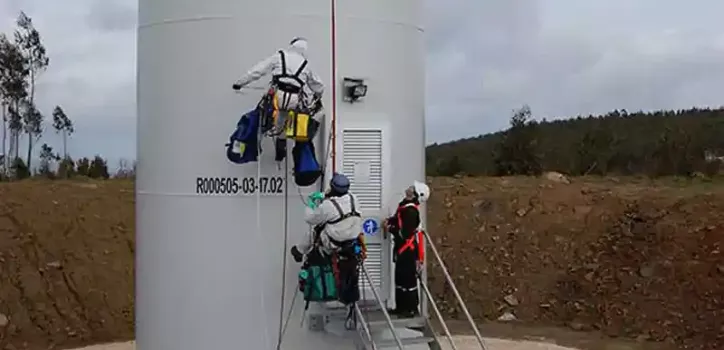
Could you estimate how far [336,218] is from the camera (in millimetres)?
9047

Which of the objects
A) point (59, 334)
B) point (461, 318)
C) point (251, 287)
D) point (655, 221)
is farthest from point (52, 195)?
point (251, 287)

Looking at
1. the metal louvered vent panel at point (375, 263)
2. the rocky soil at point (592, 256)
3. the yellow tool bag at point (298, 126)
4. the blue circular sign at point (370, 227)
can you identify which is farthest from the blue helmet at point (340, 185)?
the rocky soil at point (592, 256)

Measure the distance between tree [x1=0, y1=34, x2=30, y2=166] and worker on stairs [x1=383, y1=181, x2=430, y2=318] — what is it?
82.8 ft

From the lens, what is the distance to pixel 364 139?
989cm

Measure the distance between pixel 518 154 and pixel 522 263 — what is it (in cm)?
1215

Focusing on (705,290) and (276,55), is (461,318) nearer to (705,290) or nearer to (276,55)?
(705,290)

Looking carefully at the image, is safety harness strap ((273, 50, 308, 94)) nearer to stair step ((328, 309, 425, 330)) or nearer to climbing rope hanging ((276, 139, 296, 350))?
climbing rope hanging ((276, 139, 296, 350))

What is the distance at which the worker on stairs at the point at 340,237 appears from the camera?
9039mm

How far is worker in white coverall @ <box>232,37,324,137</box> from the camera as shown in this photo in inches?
356

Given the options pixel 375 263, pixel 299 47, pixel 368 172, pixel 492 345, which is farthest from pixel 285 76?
pixel 492 345

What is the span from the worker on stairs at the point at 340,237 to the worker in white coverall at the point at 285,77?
2.47 ft

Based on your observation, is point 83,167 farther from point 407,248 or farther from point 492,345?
point 407,248

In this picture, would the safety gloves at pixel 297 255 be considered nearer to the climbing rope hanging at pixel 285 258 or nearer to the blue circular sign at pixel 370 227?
the climbing rope hanging at pixel 285 258

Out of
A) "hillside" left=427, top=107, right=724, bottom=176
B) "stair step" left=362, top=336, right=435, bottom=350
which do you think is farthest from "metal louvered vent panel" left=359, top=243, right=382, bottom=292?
"hillside" left=427, top=107, right=724, bottom=176
